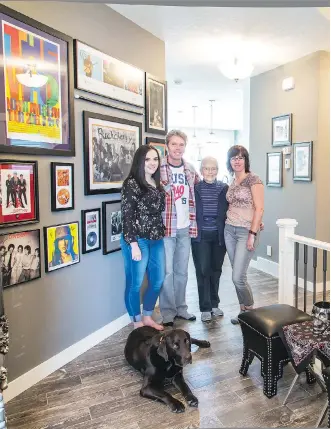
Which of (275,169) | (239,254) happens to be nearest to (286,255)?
(239,254)

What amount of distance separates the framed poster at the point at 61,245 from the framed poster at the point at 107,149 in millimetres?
311

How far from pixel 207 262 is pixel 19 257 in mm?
1550

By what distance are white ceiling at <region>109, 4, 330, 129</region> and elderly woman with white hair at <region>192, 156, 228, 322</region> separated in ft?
3.56

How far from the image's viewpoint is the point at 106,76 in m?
2.81

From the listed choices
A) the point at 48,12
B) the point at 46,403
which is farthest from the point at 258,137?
the point at 46,403

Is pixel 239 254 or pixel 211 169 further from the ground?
pixel 211 169

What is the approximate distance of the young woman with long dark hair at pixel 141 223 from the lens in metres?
2.62

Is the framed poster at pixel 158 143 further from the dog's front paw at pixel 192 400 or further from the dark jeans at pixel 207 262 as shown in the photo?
the dog's front paw at pixel 192 400

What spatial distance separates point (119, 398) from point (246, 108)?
426 centimetres

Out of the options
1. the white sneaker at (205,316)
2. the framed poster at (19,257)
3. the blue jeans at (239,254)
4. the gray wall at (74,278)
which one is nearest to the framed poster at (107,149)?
the gray wall at (74,278)

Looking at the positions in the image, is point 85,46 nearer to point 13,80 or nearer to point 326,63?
point 13,80

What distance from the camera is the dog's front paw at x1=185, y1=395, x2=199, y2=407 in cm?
205

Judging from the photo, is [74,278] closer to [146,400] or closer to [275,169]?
[146,400]

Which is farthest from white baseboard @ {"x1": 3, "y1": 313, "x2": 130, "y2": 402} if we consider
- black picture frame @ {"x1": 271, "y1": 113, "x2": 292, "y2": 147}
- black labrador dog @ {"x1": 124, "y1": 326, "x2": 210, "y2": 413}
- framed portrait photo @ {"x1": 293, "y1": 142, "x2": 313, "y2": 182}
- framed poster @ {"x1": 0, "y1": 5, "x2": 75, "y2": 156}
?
black picture frame @ {"x1": 271, "y1": 113, "x2": 292, "y2": 147}
